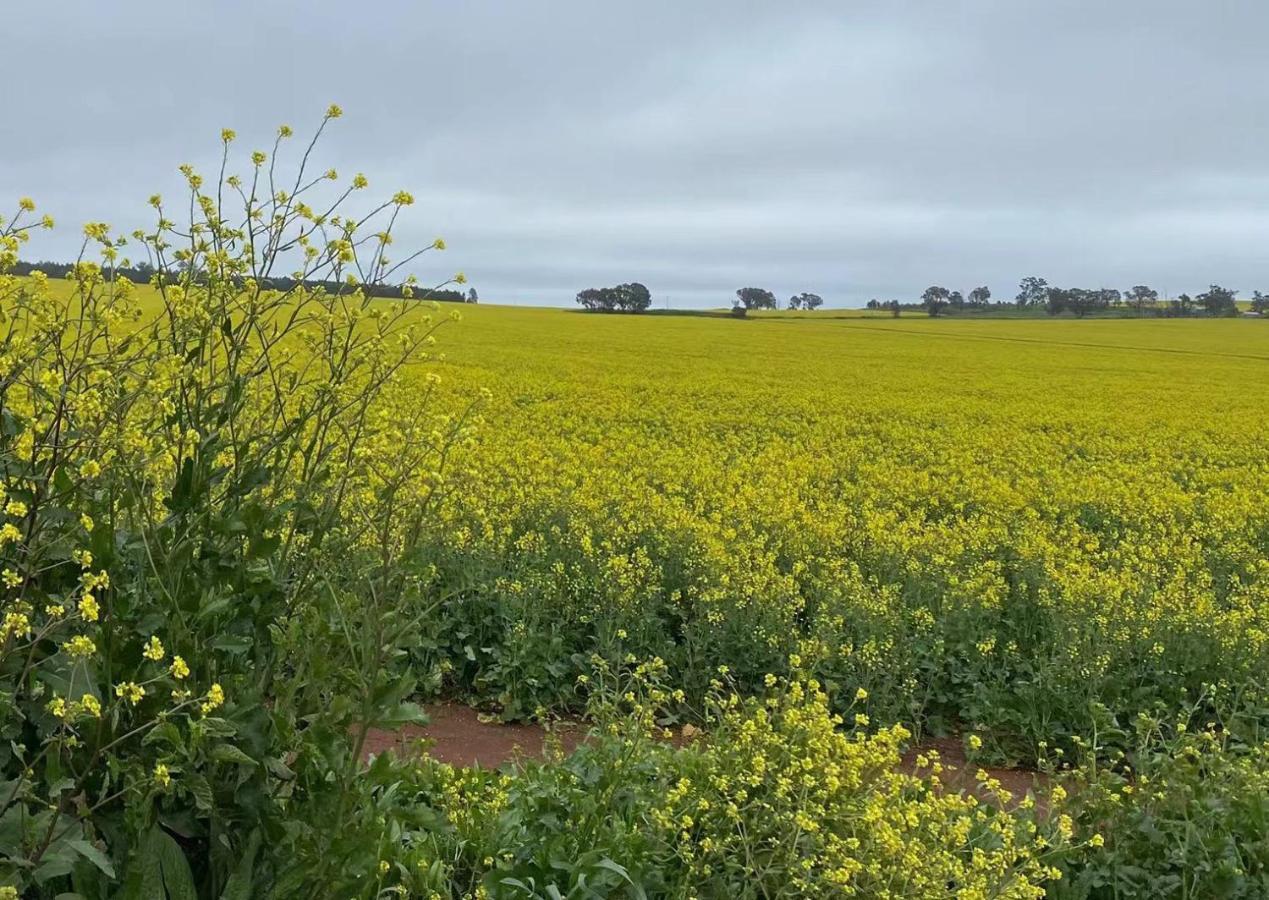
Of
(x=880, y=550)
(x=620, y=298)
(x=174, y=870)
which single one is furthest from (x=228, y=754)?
(x=620, y=298)

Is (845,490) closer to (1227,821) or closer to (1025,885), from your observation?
(1227,821)

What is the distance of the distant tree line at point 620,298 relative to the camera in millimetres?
76688

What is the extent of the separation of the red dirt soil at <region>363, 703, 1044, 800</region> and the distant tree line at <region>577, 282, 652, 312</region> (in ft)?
239

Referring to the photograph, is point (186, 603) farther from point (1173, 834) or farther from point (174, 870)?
point (1173, 834)

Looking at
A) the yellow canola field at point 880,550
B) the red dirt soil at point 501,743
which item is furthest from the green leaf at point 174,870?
the red dirt soil at point 501,743

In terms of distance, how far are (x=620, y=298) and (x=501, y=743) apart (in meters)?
73.4

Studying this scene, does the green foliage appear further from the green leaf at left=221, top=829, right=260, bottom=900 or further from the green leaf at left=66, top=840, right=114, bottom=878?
the green leaf at left=66, top=840, right=114, bottom=878

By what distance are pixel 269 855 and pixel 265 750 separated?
292 mm

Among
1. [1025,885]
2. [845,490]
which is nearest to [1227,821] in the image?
[1025,885]

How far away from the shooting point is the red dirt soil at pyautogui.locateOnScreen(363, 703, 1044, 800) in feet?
16.1

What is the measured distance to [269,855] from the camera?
2.16 m

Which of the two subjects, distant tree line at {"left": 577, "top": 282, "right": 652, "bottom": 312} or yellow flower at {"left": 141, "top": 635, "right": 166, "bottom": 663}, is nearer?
yellow flower at {"left": 141, "top": 635, "right": 166, "bottom": 663}

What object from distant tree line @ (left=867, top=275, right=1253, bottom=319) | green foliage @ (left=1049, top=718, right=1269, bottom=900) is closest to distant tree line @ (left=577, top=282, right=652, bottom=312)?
distant tree line @ (left=867, top=275, right=1253, bottom=319)

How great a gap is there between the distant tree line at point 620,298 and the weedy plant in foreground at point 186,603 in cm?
7513
